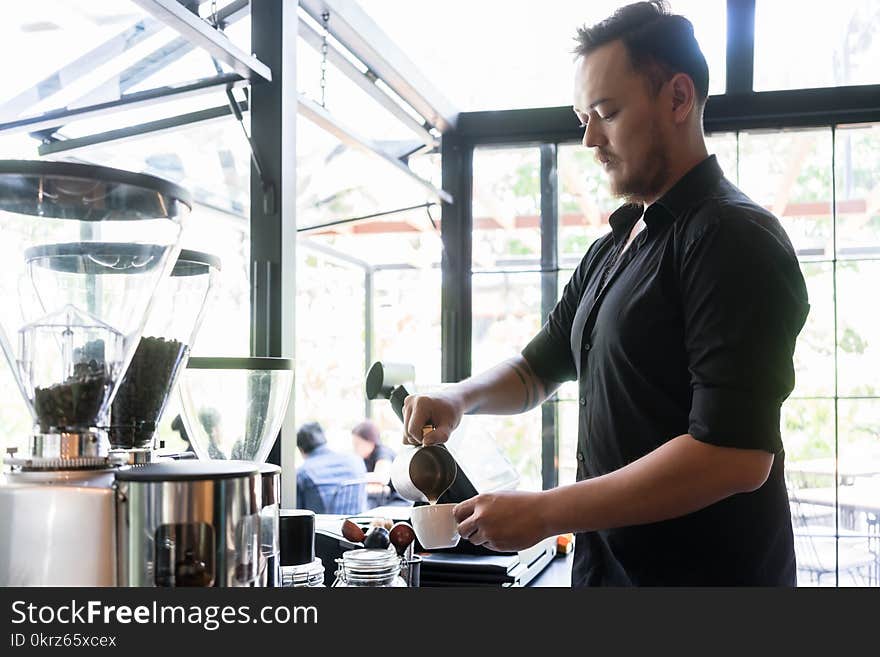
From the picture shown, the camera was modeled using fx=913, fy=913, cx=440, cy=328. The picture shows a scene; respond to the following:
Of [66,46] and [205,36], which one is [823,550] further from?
[66,46]

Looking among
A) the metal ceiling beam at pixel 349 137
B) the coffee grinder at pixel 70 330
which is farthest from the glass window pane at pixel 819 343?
the coffee grinder at pixel 70 330

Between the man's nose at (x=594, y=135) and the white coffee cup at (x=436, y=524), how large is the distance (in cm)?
62

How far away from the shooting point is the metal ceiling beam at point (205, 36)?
5.76 feet

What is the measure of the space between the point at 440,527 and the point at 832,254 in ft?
10.7

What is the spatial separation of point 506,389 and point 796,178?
110 inches

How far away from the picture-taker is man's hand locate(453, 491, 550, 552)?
124 cm

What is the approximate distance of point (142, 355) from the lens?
1157mm

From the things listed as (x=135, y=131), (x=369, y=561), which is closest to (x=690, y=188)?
(x=369, y=561)

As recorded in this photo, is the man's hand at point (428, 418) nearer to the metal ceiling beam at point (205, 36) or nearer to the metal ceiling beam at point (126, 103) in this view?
the metal ceiling beam at point (205, 36)

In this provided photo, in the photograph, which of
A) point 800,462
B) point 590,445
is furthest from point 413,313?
point 590,445

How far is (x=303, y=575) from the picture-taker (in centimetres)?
140

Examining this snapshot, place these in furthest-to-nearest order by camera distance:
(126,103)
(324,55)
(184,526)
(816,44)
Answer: (816,44)
(324,55)
(126,103)
(184,526)

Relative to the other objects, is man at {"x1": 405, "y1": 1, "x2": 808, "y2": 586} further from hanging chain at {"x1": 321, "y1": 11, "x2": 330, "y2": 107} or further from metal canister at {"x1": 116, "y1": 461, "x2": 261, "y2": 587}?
hanging chain at {"x1": 321, "y1": 11, "x2": 330, "y2": 107}

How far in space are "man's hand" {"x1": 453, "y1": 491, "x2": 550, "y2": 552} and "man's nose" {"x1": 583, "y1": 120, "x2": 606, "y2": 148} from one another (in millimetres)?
583
